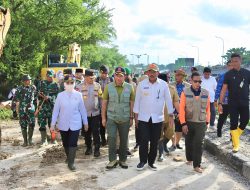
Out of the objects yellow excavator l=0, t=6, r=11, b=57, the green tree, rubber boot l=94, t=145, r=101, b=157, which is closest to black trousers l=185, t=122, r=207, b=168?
rubber boot l=94, t=145, r=101, b=157

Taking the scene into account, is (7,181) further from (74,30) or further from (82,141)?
(74,30)

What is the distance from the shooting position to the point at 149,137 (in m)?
6.57

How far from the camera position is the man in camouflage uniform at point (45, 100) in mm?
8797

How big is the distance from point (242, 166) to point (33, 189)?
3534 mm

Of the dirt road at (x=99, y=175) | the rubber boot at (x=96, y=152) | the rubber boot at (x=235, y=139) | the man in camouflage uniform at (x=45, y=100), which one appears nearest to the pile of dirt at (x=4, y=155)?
the dirt road at (x=99, y=175)

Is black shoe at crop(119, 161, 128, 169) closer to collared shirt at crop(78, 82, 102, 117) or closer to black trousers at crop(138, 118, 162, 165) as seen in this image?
black trousers at crop(138, 118, 162, 165)

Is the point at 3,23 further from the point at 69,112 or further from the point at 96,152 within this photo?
the point at 96,152

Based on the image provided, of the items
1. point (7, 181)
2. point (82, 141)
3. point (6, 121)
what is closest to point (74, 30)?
point (6, 121)

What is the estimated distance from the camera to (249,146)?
8.37 metres

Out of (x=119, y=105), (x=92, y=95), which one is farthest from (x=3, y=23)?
(x=119, y=105)

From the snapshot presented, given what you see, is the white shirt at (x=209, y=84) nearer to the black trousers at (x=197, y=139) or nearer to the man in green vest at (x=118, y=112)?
the black trousers at (x=197, y=139)

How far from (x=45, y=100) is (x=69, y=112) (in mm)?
2295

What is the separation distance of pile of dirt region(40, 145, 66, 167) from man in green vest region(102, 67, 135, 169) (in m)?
1.17

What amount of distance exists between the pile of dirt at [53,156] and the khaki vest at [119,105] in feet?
4.72
